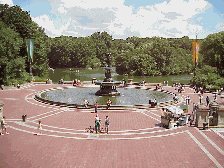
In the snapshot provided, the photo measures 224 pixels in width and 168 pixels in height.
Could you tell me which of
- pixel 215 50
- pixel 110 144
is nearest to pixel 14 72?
pixel 110 144

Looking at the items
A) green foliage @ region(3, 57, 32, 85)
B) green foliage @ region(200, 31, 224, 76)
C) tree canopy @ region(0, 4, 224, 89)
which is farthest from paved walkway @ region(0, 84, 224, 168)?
green foliage @ region(200, 31, 224, 76)

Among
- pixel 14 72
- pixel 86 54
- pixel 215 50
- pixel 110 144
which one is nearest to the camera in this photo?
pixel 110 144

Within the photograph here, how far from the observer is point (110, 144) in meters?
18.2

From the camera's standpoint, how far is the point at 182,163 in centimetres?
1505

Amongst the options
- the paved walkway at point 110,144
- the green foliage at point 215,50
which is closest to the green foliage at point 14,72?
the paved walkway at point 110,144

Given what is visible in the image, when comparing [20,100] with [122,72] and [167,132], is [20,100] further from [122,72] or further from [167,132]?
[122,72]

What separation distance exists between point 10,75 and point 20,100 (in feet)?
61.4

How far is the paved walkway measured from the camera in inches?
600

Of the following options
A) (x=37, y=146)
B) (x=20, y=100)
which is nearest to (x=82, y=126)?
(x=37, y=146)

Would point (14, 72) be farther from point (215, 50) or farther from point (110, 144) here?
point (215, 50)

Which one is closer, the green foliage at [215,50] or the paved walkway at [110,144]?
the paved walkway at [110,144]

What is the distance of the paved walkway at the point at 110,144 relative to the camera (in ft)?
50.0

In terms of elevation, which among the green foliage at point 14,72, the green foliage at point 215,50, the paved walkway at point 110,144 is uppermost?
the green foliage at point 215,50

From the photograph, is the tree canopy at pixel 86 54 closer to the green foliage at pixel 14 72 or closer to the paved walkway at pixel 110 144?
the green foliage at pixel 14 72
